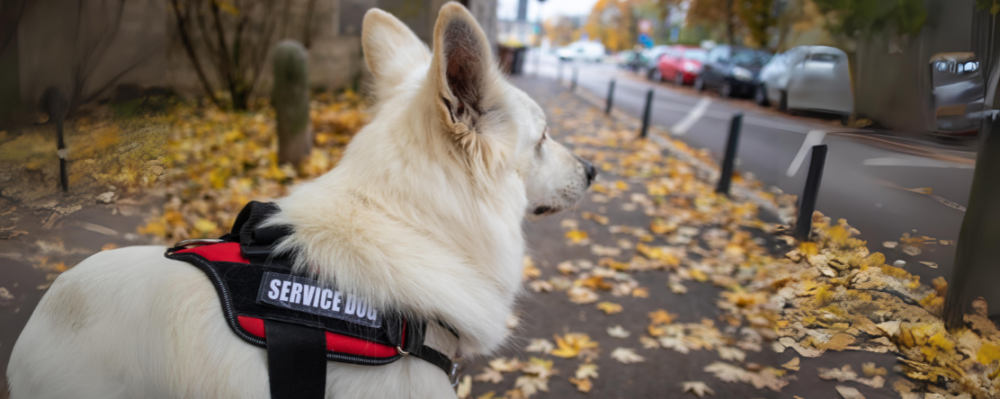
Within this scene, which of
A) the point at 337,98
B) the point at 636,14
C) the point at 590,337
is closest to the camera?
the point at 590,337

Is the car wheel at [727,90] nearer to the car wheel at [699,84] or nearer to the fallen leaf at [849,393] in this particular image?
the car wheel at [699,84]

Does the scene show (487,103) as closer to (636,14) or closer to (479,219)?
(479,219)

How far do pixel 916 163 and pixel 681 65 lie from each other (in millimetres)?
25058

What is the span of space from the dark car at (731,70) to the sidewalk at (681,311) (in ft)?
46.4

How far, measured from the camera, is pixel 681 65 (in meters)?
24.5

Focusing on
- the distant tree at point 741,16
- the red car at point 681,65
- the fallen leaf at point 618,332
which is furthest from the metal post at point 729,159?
the distant tree at point 741,16

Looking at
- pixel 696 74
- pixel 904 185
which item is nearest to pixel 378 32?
pixel 904 185

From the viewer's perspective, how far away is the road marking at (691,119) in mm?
11844

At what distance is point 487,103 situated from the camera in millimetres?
1768

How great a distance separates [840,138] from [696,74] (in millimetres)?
23635

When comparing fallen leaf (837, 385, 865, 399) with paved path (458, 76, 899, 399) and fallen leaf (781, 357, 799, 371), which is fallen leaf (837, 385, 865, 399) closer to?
paved path (458, 76, 899, 399)

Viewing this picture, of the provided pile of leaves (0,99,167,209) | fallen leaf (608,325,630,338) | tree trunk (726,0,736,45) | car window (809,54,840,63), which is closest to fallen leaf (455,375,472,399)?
fallen leaf (608,325,630,338)

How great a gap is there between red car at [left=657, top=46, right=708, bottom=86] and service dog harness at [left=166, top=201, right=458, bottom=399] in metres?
23.5

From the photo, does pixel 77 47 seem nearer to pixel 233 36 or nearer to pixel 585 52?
pixel 233 36
